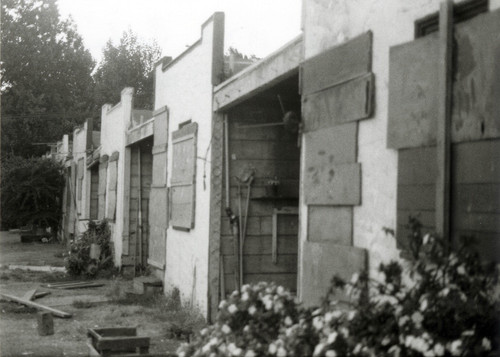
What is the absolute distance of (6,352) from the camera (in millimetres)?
8188

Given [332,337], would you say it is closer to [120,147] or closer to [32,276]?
[32,276]

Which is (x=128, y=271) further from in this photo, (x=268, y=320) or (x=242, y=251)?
(x=268, y=320)

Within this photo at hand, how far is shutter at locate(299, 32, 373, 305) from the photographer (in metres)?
5.72

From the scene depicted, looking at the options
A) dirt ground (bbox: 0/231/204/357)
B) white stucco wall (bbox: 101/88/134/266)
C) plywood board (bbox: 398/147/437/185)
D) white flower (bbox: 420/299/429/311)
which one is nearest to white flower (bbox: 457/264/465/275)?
white flower (bbox: 420/299/429/311)

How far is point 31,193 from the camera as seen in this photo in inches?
1051

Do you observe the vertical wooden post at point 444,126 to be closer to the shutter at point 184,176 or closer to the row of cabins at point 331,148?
the row of cabins at point 331,148

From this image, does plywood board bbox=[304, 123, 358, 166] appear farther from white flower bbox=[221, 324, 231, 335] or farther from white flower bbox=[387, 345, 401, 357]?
white flower bbox=[387, 345, 401, 357]

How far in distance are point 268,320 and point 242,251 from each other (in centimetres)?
447

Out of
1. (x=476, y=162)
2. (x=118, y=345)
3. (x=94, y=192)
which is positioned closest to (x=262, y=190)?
(x=118, y=345)

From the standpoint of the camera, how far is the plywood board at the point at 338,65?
567 centimetres

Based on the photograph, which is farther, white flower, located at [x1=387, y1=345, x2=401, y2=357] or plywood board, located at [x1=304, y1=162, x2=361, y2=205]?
plywood board, located at [x1=304, y1=162, x2=361, y2=205]

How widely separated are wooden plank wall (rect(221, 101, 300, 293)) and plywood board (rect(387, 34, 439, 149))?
458cm

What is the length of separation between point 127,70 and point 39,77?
16.9 ft

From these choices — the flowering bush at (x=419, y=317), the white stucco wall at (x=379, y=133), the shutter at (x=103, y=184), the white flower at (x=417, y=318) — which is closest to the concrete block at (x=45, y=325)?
the white stucco wall at (x=379, y=133)
